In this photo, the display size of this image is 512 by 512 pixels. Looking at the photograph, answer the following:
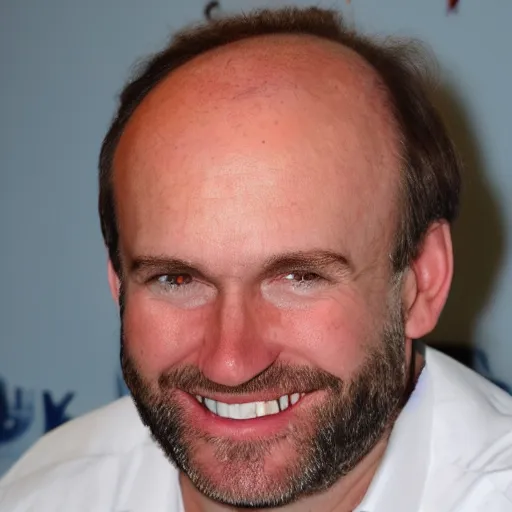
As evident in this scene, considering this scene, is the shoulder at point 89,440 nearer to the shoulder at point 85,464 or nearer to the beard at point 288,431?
the shoulder at point 85,464

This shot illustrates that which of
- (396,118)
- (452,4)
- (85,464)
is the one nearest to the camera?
(396,118)

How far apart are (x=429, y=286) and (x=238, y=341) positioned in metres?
0.28

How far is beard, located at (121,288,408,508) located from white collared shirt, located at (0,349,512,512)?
9 cm

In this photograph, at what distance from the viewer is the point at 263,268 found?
0.89 m

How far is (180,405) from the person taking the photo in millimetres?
975

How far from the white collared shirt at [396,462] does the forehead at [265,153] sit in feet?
0.86

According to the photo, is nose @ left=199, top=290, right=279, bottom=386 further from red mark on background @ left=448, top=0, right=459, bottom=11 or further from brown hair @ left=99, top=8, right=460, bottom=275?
red mark on background @ left=448, top=0, right=459, bottom=11

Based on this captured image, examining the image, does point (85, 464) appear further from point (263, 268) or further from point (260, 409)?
point (263, 268)

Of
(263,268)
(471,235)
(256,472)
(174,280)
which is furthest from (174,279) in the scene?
(471,235)

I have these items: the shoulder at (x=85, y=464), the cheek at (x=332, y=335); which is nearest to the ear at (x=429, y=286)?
the cheek at (x=332, y=335)

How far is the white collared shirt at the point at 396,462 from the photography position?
1043 millimetres

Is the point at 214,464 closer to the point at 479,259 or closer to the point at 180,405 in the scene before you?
the point at 180,405

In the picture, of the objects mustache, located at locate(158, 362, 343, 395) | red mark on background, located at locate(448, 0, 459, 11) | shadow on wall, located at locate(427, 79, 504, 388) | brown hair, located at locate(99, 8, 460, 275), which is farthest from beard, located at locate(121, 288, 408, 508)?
red mark on background, located at locate(448, 0, 459, 11)

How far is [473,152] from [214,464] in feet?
2.29
